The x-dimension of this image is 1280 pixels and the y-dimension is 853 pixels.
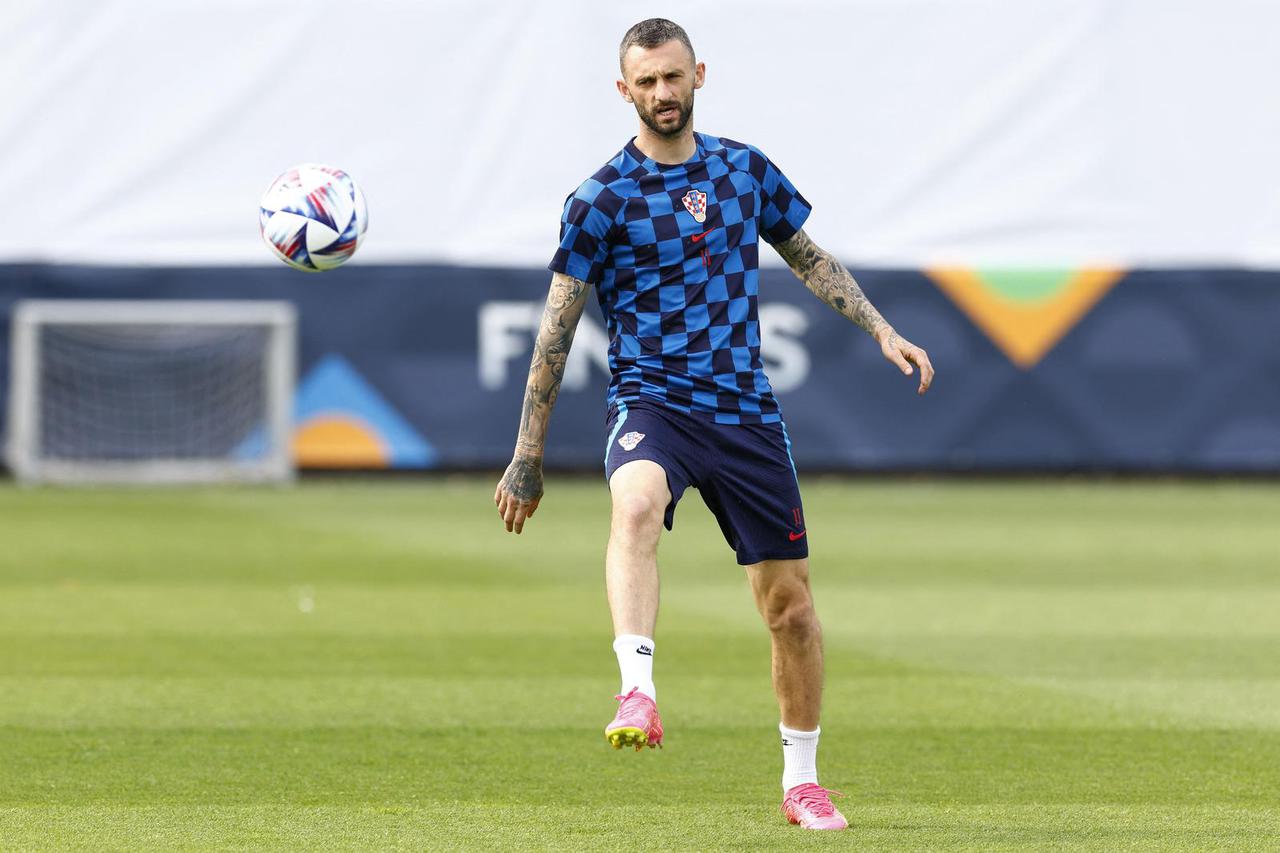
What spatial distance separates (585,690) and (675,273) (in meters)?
3.02

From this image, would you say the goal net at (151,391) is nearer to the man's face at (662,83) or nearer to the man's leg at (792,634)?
the man's leg at (792,634)

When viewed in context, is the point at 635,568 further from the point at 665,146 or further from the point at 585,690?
the point at 585,690

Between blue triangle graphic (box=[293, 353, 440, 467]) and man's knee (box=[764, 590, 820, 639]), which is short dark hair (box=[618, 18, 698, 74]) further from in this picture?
blue triangle graphic (box=[293, 353, 440, 467])

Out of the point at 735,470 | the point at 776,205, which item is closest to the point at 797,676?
the point at 735,470

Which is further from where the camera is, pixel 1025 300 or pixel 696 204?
pixel 1025 300

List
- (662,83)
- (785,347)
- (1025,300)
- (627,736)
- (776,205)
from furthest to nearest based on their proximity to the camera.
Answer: (1025,300) < (785,347) < (776,205) < (662,83) < (627,736)

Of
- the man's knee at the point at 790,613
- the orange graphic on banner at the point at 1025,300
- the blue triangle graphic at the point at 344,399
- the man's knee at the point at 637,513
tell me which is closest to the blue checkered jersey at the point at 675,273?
the man's knee at the point at 637,513

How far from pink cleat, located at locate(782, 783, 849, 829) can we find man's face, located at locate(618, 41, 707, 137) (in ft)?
6.25

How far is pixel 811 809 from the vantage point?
19.2ft

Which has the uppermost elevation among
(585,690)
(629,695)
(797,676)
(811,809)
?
(629,695)

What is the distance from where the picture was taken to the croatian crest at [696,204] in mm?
5875

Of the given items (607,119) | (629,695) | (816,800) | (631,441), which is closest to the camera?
(629,695)

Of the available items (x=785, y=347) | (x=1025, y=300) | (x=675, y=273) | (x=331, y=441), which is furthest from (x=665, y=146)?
(x=1025, y=300)

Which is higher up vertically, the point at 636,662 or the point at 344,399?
the point at 636,662
